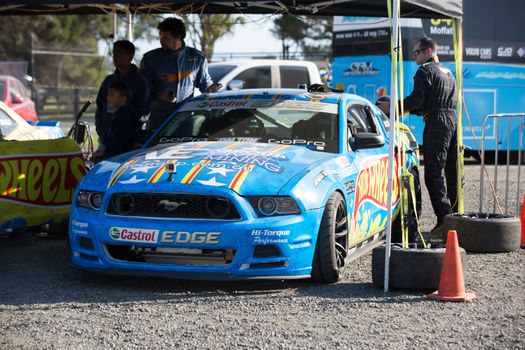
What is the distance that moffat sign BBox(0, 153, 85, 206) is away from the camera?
323 inches

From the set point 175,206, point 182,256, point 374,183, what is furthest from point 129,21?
point 182,256

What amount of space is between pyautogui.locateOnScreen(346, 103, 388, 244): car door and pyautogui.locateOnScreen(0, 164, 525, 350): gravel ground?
0.45m

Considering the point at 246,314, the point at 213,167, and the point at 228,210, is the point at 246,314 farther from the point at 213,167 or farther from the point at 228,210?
the point at 213,167

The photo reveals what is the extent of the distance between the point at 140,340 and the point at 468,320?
2064 mm

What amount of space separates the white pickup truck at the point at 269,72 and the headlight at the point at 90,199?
1061cm

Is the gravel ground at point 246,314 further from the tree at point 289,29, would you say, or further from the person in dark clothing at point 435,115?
the tree at point 289,29

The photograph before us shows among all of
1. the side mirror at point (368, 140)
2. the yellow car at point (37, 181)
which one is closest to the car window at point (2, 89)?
the yellow car at point (37, 181)

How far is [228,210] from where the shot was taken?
6309 mm

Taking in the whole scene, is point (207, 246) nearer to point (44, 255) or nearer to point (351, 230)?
point (351, 230)

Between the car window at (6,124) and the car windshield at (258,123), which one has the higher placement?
the car windshield at (258,123)

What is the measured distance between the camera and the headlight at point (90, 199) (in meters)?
6.65

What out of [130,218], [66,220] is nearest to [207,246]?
[130,218]

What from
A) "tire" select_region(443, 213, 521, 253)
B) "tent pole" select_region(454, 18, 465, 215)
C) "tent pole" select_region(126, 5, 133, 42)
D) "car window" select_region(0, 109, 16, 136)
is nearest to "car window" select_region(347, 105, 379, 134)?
"tent pole" select_region(454, 18, 465, 215)

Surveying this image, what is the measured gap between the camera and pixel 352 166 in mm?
7273
